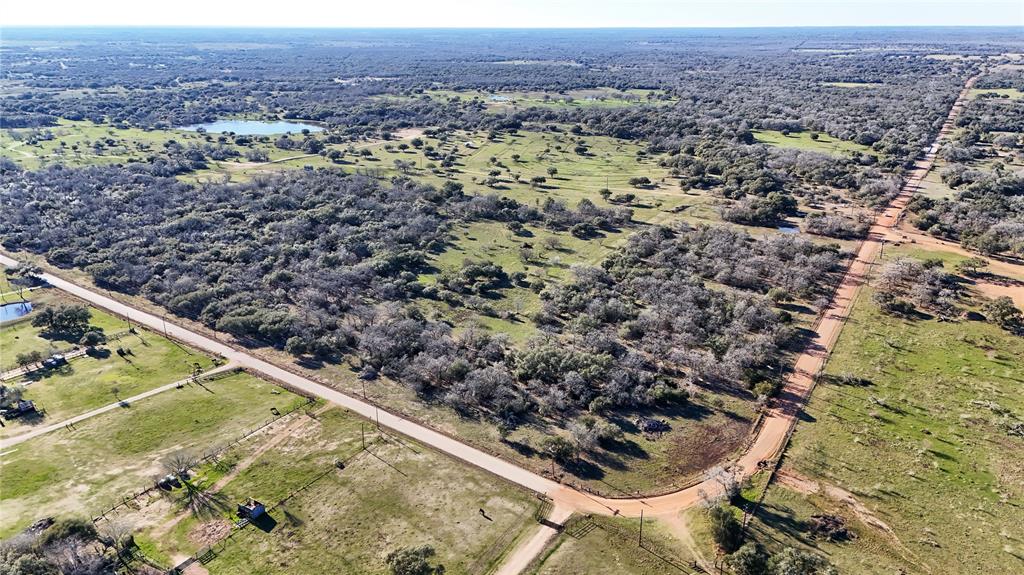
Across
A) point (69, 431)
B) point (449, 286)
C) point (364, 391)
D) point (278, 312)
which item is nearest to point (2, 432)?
point (69, 431)

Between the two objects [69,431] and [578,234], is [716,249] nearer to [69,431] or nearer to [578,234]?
[578,234]

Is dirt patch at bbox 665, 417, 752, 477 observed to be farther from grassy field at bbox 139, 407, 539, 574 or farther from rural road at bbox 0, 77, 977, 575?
grassy field at bbox 139, 407, 539, 574

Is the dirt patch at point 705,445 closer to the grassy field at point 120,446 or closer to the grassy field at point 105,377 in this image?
the grassy field at point 120,446

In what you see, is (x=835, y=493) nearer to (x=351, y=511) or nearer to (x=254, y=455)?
(x=351, y=511)

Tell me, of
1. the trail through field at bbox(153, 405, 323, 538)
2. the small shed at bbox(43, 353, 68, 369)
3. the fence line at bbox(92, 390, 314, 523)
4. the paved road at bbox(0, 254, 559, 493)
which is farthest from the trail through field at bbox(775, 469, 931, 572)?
the small shed at bbox(43, 353, 68, 369)

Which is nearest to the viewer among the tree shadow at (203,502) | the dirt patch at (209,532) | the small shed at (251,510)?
the dirt patch at (209,532)

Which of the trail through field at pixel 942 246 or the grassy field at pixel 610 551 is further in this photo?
the trail through field at pixel 942 246

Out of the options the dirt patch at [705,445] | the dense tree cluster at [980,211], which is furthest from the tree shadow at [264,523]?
the dense tree cluster at [980,211]
